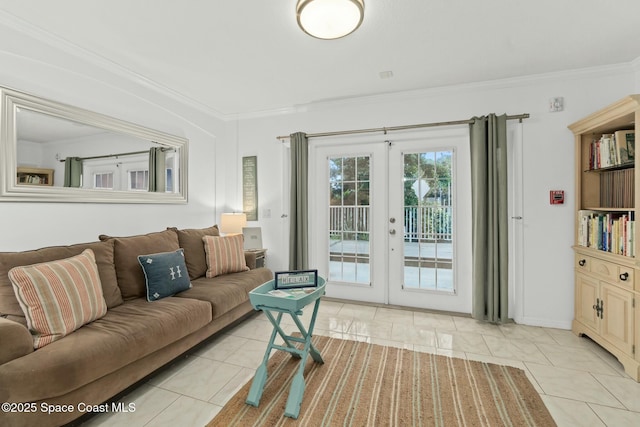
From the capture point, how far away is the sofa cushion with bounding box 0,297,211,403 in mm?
1394

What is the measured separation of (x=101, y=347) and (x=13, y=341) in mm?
375

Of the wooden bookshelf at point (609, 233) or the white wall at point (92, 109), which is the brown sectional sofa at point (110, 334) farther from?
the wooden bookshelf at point (609, 233)

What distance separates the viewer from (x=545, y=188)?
3.01 m

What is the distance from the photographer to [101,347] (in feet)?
5.41

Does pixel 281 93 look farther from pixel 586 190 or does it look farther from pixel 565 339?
pixel 565 339

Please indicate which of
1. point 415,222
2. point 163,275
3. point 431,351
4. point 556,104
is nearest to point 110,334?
point 163,275

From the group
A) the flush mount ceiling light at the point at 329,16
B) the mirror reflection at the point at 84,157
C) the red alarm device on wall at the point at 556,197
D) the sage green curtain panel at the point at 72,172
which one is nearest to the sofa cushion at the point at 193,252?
the mirror reflection at the point at 84,157

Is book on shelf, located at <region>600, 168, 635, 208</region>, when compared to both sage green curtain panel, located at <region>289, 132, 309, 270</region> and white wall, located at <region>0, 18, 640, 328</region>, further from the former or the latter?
sage green curtain panel, located at <region>289, 132, 309, 270</region>

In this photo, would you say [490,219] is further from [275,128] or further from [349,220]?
[275,128]

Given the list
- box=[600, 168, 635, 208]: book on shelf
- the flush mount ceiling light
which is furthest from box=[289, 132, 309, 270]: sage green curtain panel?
box=[600, 168, 635, 208]: book on shelf

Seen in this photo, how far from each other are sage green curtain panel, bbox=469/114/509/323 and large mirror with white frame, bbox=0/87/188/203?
11.3 feet

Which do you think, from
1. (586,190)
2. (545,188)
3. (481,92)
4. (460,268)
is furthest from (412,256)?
(481,92)

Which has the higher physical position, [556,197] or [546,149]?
[546,149]

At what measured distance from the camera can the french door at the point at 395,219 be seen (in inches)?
132
